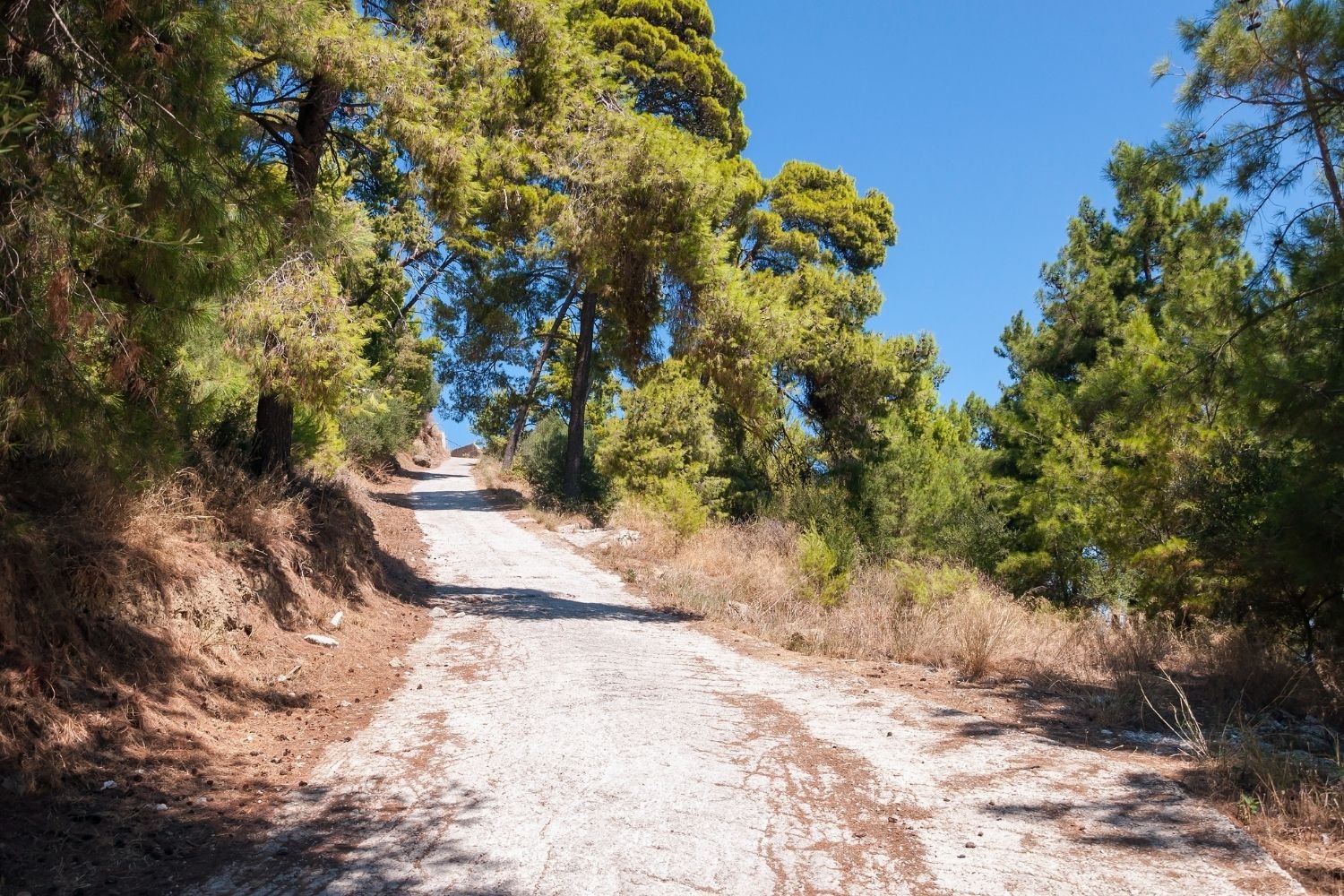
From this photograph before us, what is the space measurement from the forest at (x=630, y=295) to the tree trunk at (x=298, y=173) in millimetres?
40

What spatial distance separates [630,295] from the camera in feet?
41.4

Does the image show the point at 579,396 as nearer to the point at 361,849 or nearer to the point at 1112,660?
the point at 1112,660

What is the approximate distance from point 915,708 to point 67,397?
5.49 m

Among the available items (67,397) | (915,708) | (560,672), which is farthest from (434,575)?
(67,397)

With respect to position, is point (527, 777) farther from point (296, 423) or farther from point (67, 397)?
point (296, 423)

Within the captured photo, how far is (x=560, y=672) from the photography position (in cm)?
745

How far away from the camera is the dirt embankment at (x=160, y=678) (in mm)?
3887

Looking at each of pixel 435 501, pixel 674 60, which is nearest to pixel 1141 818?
pixel 674 60

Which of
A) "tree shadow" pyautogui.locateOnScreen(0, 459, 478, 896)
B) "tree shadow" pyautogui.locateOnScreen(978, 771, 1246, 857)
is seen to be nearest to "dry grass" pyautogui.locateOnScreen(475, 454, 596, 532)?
"tree shadow" pyautogui.locateOnScreen(0, 459, 478, 896)

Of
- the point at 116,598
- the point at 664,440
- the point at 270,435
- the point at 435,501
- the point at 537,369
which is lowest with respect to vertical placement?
the point at 116,598

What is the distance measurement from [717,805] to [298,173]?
776cm

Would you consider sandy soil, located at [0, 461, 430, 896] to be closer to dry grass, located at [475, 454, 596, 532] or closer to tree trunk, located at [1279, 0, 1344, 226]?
tree trunk, located at [1279, 0, 1344, 226]

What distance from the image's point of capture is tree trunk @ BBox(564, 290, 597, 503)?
959 inches

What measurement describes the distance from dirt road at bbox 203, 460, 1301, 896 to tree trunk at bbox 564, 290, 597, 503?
57.6 feet
